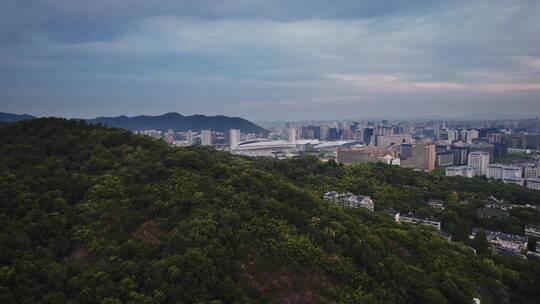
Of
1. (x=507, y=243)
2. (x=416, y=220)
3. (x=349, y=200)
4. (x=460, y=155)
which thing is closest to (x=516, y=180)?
(x=460, y=155)

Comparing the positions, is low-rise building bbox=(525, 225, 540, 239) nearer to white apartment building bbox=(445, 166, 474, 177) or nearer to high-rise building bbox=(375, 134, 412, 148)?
white apartment building bbox=(445, 166, 474, 177)

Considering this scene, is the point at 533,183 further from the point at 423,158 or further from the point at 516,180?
A: the point at 423,158

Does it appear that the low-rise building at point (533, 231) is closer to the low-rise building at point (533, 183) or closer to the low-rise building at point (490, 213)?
the low-rise building at point (490, 213)

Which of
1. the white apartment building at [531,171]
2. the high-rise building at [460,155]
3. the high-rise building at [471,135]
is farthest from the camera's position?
the high-rise building at [471,135]

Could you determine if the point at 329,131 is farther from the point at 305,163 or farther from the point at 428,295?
the point at 428,295

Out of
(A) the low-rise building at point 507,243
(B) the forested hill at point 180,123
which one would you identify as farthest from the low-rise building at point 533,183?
(B) the forested hill at point 180,123

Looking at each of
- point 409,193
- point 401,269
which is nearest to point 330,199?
point 409,193

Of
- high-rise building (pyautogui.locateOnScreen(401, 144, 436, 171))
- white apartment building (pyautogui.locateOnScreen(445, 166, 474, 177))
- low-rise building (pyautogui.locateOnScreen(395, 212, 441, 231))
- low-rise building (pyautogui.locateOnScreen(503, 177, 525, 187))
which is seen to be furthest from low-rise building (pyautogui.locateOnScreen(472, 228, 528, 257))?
high-rise building (pyautogui.locateOnScreen(401, 144, 436, 171))
